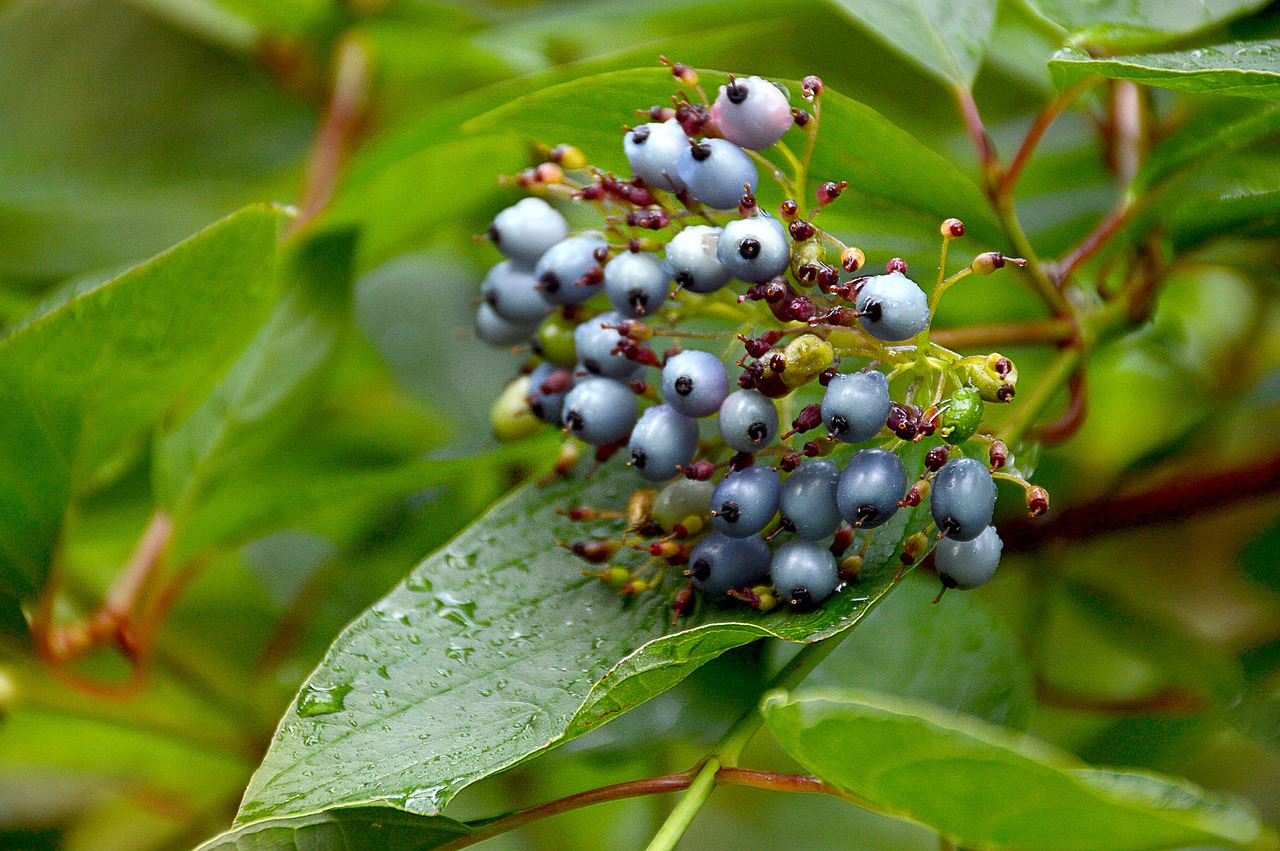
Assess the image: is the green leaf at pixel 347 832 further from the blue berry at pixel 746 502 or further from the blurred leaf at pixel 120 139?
the blurred leaf at pixel 120 139

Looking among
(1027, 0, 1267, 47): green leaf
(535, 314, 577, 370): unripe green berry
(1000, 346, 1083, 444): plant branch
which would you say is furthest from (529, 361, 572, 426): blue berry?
(1027, 0, 1267, 47): green leaf

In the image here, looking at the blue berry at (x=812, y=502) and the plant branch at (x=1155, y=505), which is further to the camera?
the plant branch at (x=1155, y=505)

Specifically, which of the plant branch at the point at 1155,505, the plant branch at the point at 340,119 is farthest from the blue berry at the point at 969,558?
the plant branch at the point at 340,119

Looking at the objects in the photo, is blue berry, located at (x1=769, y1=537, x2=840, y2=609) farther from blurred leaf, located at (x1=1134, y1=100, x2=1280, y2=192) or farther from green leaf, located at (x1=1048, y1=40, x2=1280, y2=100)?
blurred leaf, located at (x1=1134, y1=100, x2=1280, y2=192)

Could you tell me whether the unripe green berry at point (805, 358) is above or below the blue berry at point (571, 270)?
above

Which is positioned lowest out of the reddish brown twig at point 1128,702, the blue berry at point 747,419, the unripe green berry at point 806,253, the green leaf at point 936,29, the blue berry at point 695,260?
the reddish brown twig at point 1128,702

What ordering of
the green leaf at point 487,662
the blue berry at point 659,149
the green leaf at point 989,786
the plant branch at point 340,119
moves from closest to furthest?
1. the green leaf at point 989,786
2. the green leaf at point 487,662
3. the blue berry at point 659,149
4. the plant branch at point 340,119

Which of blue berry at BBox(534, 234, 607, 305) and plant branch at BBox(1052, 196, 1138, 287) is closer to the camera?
blue berry at BBox(534, 234, 607, 305)
